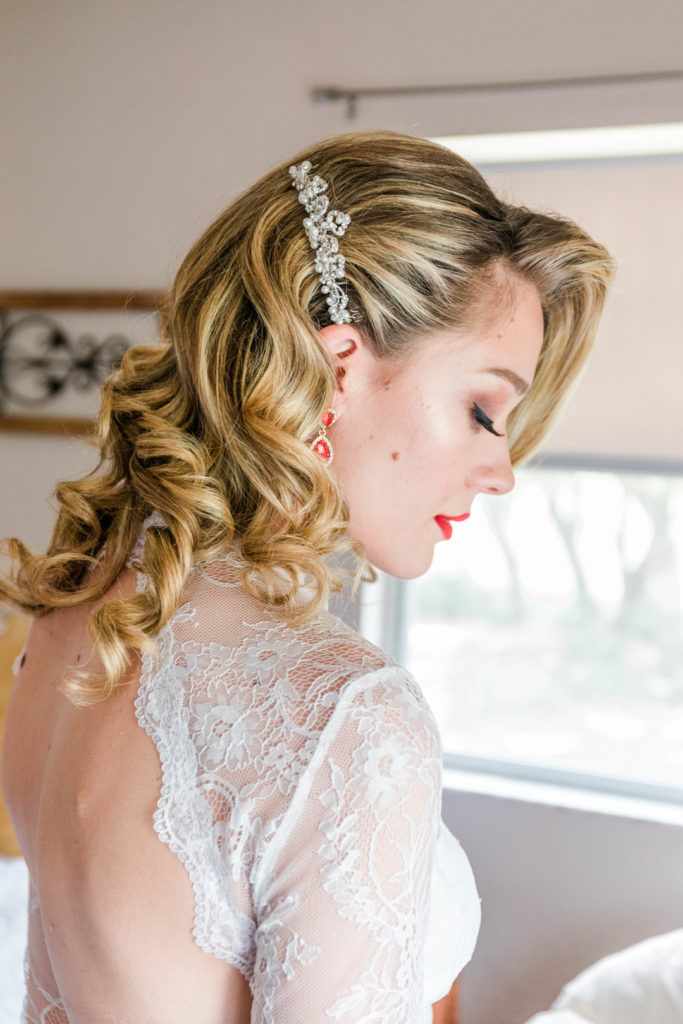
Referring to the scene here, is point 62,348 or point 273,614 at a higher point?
point 273,614

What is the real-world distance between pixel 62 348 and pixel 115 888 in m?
2.25

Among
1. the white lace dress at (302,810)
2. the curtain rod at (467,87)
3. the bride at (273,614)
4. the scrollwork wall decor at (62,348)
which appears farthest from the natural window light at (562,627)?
the white lace dress at (302,810)

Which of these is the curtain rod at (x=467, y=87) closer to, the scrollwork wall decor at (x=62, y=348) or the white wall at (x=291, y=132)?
the white wall at (x=291, y=132)

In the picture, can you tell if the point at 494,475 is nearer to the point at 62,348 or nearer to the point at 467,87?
the point at 467,87

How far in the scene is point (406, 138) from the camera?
927 millimetres

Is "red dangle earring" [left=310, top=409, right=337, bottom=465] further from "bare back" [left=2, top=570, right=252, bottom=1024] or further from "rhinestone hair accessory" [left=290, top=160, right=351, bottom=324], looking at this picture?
"bare back" [left=2, top=570, right=252, bottom=1024]

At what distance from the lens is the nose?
39.9 inches

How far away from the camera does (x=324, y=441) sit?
3.08ft

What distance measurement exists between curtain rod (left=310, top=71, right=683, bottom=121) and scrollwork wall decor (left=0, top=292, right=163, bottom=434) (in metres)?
0.70

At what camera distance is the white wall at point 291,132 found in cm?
214

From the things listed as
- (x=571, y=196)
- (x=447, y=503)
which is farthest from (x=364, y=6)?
(x=447, y=503)

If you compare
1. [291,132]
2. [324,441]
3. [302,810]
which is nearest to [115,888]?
[302,810]

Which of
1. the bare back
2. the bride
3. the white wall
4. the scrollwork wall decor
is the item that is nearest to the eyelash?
the bride

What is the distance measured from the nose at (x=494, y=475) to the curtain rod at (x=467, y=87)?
4.58 feet
